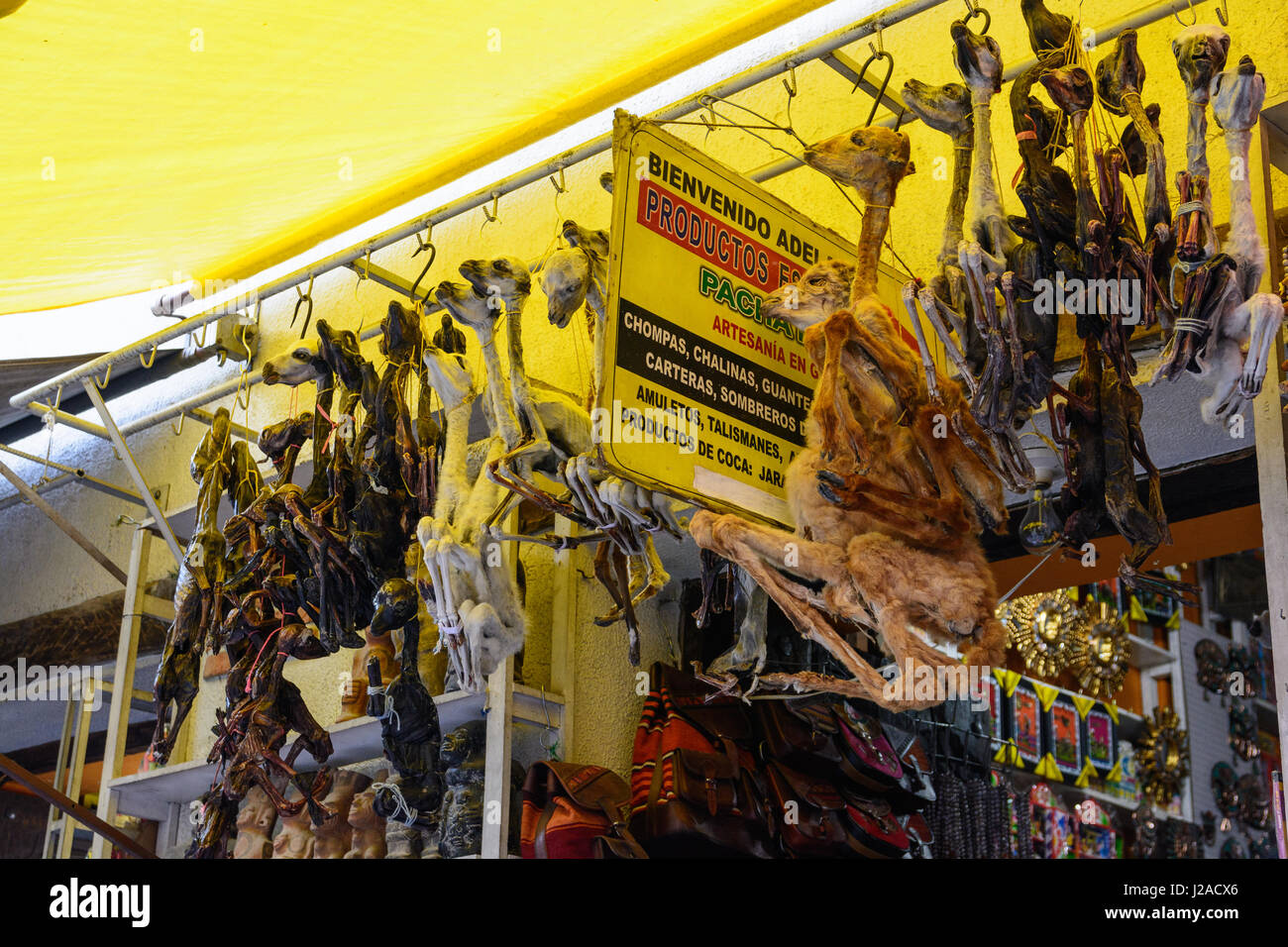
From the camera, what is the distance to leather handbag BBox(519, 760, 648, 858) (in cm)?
360

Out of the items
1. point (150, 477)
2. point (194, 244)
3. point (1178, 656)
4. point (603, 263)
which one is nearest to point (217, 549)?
point (194, 244)

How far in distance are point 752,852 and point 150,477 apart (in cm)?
391

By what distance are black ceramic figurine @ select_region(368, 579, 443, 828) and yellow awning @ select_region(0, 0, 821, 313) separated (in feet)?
4.25

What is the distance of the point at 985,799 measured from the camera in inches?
176

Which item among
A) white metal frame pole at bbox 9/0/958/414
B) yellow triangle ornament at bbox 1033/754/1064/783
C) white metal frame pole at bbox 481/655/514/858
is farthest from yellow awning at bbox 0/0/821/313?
yellow triangle ornament at bbox 1033/754/1064/783

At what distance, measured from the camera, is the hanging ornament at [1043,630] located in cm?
561

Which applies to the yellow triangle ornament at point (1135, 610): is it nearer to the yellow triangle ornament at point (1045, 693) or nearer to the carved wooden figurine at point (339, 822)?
the yellow triangle ornament at point (1045, 693)

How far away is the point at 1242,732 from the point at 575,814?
13.2ft

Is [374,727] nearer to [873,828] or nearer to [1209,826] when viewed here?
[873,828]

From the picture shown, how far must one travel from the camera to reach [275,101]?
364 centimetres

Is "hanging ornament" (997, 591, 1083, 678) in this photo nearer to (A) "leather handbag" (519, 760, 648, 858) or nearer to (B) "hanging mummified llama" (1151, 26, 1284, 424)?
(A) "leather handbag" (519, 760, 648, 858)

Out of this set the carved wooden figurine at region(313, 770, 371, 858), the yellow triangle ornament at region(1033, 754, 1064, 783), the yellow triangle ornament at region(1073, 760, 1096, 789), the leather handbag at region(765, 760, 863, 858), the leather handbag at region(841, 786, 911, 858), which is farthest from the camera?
the yellow triangle ornament at region(1073, 760, 1096, 789)

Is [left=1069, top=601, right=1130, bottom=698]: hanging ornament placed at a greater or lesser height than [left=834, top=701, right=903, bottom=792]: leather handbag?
greater
